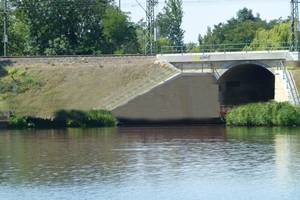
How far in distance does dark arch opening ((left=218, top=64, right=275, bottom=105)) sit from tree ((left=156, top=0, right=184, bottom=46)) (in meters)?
62.3

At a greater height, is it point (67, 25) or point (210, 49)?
point (67, 25)

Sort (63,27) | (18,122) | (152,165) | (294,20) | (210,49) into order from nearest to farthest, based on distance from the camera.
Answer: (152,165) < (18,122) < (294,20) < (210,49) < (63,27)

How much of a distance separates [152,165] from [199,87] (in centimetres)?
3314

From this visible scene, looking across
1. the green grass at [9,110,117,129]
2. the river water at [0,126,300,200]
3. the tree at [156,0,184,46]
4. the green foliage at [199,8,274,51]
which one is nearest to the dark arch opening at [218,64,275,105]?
the green grass at [9,110,117,129]

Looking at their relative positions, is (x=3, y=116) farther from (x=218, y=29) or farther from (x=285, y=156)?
(x=218, y=29)

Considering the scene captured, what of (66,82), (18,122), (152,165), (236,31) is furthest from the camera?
(236,31)

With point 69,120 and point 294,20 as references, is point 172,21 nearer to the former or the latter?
point 294,20

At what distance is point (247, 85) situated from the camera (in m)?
89.8

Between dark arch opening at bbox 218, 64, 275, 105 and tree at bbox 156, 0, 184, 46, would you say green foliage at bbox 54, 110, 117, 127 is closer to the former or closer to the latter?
dark arch opening at bbox 218, 64, 275, 105

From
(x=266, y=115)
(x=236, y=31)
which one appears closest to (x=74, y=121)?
(x=266, y=115)

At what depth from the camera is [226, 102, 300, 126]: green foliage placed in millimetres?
73125

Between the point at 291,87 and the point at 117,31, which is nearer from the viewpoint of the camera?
the point at 291,87

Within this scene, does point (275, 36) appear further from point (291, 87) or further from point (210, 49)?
point (291, 87)

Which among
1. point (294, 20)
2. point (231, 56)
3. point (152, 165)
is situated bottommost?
point (152, 165)
